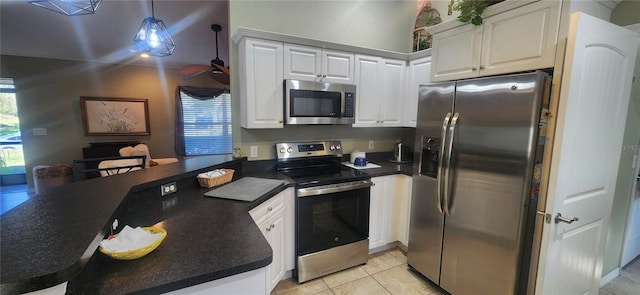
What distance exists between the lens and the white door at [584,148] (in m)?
1.39

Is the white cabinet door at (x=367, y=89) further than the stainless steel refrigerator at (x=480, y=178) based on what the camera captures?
Yes

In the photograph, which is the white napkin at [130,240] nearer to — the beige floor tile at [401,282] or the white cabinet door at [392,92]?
the beige floor tile at [401,282]

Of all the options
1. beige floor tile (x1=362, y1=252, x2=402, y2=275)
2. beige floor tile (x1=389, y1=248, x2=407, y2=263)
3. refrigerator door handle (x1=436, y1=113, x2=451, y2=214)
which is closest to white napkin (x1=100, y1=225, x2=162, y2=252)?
refrigerator door handle (x1=436, y1=113, x2=451, y2=214)

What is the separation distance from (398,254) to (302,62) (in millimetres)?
2252

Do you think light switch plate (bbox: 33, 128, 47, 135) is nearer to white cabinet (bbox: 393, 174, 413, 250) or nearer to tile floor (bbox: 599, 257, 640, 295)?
white cabinet (bbox: 393, 174, 413, 250)

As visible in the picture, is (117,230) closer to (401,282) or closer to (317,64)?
(317,64)

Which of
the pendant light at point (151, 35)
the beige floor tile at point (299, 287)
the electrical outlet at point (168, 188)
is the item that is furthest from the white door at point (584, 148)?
the pendant light at point (151, 35)

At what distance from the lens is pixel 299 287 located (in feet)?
7.22

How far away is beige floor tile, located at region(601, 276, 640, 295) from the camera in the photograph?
2108 mm

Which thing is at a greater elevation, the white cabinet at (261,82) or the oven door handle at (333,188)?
the white cabinet at (261,82)

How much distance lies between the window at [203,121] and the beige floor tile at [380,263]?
180 inches

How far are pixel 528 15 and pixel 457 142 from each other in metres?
0.89

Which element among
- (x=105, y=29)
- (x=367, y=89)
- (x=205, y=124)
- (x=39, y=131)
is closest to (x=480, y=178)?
(x=367, y=89)

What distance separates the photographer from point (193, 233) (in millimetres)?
1184
